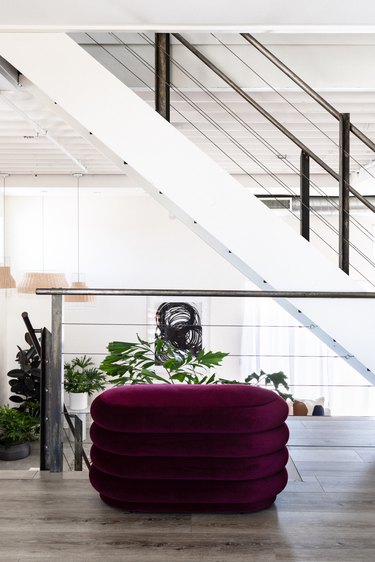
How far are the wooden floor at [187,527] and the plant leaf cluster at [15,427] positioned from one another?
197 inches

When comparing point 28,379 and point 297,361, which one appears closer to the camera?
point 28,379

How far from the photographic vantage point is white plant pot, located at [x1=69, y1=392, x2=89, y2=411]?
9.18 m

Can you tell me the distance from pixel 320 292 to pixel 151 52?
2113mm

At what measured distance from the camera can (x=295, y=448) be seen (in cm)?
331

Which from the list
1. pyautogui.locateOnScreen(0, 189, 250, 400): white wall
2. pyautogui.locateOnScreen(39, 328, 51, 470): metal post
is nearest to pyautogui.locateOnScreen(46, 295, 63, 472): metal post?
pyautogui.locateOnScreen(39, 328, 51, 470): metal post

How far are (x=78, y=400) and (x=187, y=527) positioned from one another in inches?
279

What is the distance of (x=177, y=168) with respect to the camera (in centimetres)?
312

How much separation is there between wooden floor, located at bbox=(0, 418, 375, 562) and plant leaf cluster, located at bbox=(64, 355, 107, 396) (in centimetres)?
633

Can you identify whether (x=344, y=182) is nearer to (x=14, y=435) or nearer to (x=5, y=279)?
(x=5, y=279)

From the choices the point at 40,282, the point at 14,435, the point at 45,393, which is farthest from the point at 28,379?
the point at 45,393

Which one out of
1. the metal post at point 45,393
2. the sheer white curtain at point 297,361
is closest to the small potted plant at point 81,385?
the sheer white curtain at point 297,361

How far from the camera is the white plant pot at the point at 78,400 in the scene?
9180mm

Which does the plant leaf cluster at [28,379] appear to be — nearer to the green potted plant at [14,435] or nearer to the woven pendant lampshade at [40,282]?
the green potted plant at [14,435]

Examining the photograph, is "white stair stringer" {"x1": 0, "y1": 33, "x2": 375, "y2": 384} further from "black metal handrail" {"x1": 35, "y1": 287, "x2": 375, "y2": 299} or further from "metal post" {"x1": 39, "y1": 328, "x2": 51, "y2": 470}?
"metal post" {"x1": 39, "y1": 328, "x2": 51, "y2": 470}
